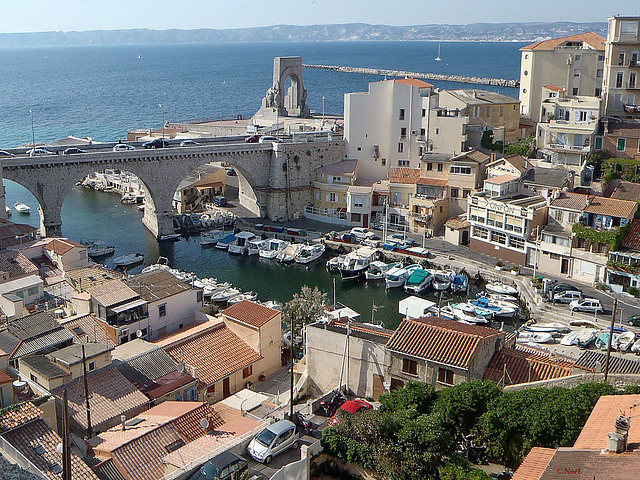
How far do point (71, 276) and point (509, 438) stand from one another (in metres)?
24.1

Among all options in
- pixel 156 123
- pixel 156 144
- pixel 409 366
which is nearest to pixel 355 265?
pixel 156 144

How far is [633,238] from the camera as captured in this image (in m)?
38.4

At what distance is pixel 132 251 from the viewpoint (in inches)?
1940

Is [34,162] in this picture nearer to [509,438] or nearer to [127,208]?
[127,208]

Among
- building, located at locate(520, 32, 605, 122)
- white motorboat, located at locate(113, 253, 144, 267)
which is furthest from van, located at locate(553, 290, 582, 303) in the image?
white motorboat, located at locate(113, 253, 144, 267)

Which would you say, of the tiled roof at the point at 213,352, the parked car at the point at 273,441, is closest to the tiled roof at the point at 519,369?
the parked car at the point at 273,441

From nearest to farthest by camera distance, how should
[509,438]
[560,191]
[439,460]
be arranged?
[439,460], [509,438], [560,191]

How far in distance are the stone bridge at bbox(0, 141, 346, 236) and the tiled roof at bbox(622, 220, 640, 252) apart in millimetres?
23985

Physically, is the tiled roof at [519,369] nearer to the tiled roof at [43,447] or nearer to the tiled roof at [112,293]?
the tiled roof at [43,447]

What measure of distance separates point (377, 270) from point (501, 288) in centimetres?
750

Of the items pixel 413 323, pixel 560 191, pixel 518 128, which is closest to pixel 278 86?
pixel 518 128

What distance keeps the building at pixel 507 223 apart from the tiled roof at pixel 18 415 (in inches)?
1179

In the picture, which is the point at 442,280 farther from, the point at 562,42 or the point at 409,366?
the point at 562,42

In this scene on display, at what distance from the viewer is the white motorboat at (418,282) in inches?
1623
